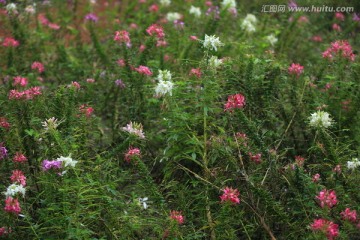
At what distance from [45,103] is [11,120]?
0.96ft

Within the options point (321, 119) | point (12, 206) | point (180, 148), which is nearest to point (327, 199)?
point (321, 119)

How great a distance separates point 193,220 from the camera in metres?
2.99

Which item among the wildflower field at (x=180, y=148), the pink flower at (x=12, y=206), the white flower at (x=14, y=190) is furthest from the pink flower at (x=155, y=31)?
the pink flower at (x=12, y=206)

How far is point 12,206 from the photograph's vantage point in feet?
8.27

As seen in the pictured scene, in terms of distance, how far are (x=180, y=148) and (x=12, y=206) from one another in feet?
3.97

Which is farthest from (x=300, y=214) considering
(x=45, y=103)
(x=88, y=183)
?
(x=45, y=103)

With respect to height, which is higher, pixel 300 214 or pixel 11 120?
pixel 11 120

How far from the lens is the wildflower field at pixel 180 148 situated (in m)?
2.76

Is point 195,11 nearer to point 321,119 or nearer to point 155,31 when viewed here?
point 155,31

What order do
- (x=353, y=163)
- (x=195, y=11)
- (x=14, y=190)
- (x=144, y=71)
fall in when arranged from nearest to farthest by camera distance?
(x=14, y=190), (x=353, y=163), (x=144, y=71), (x=195, y=11)

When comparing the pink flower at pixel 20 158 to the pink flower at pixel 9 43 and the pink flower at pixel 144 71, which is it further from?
the pink flower at pixel 9 43

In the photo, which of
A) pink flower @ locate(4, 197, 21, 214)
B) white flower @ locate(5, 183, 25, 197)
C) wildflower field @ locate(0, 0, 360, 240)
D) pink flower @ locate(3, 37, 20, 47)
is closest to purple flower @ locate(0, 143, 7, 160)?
wildflower field @ locate(0, 0, 360, 240)

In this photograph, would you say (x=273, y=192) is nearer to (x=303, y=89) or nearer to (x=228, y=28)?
(x=303, y=89)

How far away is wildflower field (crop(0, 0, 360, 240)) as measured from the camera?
2756 millimetres
